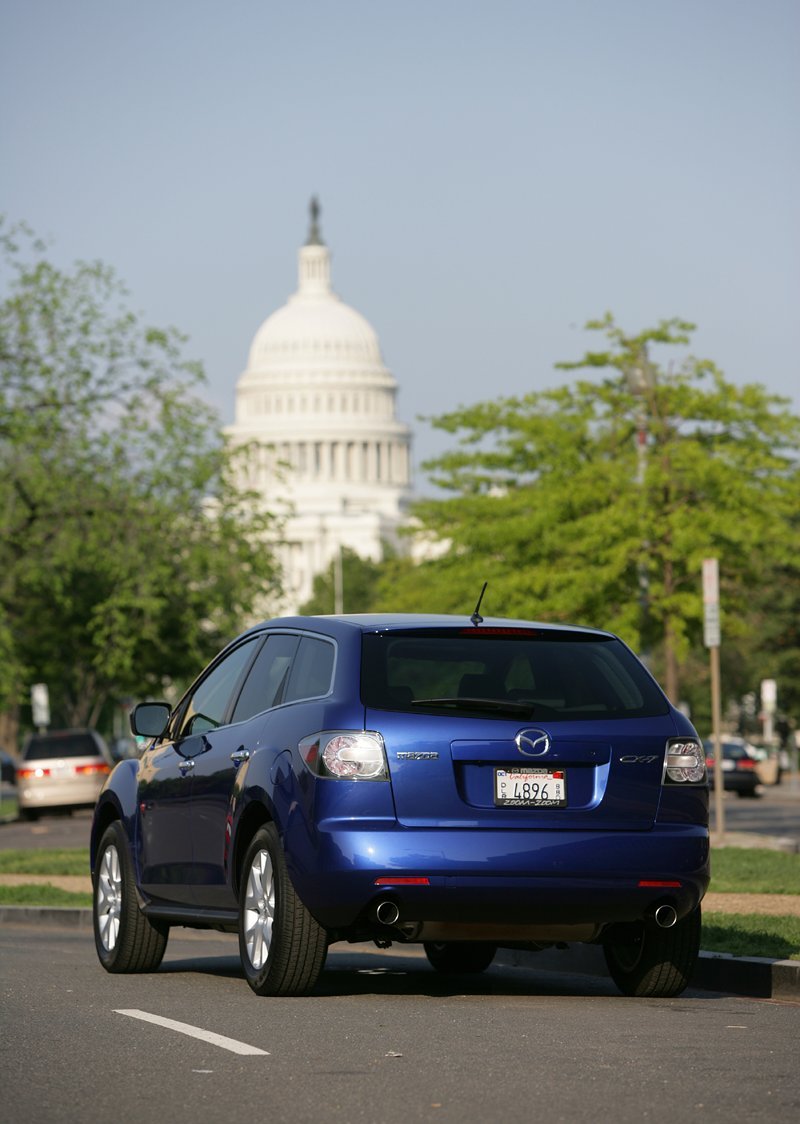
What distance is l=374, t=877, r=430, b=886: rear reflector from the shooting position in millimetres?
8930

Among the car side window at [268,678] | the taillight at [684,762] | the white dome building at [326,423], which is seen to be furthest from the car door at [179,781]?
the white dome building at [326,423]

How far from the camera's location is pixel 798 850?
21.8 metres

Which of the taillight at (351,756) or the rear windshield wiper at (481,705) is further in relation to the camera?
the rear windshield wiper at (481,705)

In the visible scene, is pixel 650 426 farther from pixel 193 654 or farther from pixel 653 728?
pixel 653 728

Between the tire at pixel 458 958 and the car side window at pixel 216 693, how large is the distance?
1.58 meters

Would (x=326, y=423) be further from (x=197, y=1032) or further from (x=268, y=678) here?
(x=197, y=1032)

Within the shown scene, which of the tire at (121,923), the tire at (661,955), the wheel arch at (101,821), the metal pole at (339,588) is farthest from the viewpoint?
the metal pole at (339,588)

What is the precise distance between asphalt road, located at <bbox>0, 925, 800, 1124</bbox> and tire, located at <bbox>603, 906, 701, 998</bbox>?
11 centimetres

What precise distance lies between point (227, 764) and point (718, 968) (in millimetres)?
2452

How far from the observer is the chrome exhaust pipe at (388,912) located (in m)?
8.98

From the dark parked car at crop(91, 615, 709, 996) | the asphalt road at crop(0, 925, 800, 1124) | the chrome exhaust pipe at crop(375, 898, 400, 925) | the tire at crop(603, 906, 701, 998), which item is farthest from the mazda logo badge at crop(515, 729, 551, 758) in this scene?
the asphalt road at crop(0, 925, 800, 1124)

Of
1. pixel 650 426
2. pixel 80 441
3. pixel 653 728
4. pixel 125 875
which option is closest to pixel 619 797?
pixel 653 728

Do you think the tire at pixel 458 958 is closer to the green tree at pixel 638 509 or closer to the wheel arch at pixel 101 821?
the wheel arch at pixel 101 821

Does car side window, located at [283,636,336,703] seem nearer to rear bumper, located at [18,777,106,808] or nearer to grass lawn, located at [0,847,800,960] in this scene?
grass lawn, located at [0,847,800,960]
